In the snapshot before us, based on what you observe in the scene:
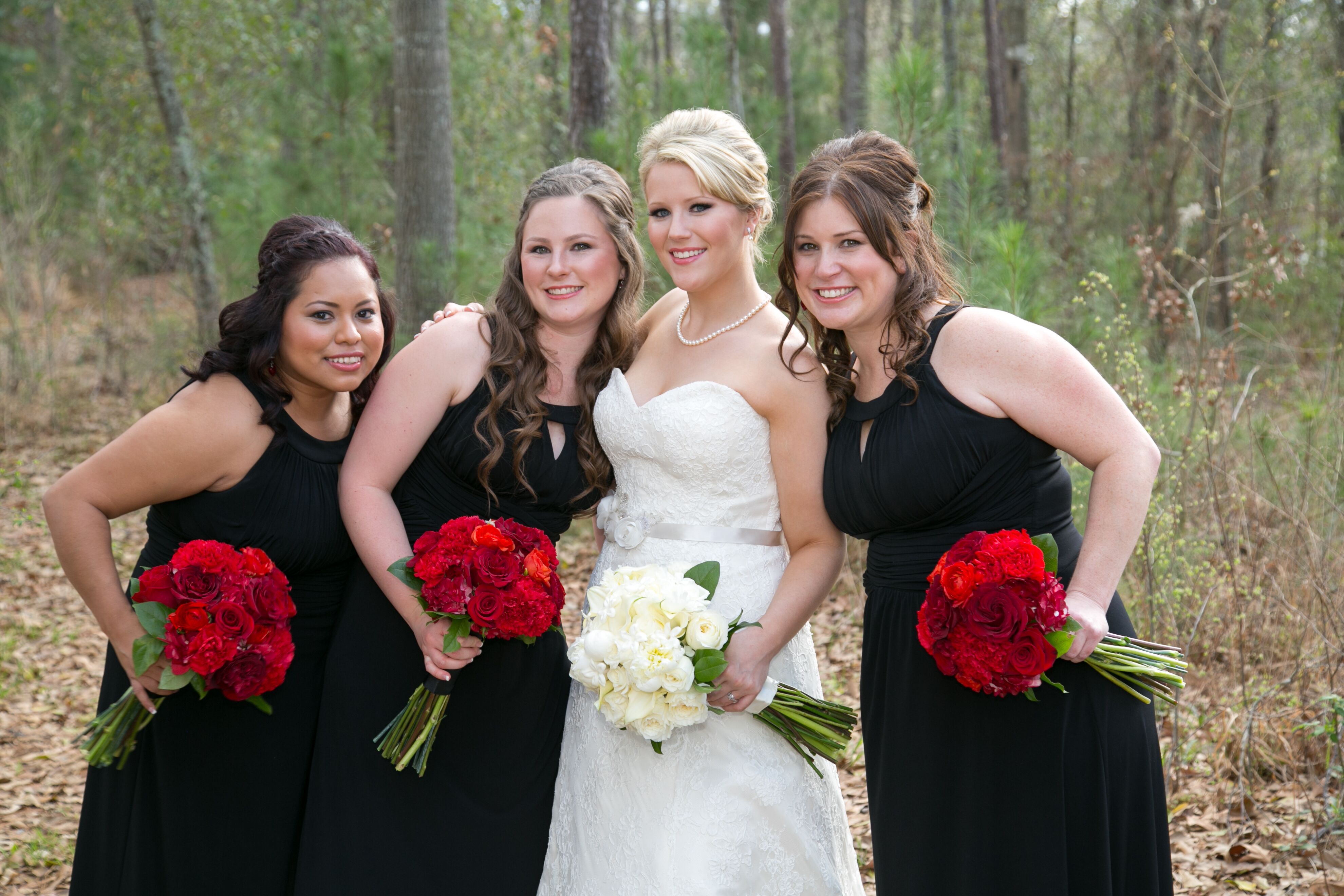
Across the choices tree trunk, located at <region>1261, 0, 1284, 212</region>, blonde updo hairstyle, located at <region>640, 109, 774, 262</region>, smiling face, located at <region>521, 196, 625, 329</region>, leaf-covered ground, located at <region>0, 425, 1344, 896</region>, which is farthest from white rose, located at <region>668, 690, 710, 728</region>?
tree trunk, located at <region>1261, 0, 1284, 212</region>

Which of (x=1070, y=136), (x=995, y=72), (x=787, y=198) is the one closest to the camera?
(x=787, y=198)

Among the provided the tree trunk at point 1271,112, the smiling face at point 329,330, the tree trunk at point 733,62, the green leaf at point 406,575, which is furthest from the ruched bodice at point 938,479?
the tree trunk at point 1271,112

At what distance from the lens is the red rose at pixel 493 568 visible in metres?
2.68

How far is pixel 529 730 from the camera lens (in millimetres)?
3207

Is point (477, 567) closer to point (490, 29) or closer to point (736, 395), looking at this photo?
point (736, 395)

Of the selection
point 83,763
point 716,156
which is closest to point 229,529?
point 716,156

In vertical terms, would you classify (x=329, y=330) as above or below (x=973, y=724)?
above

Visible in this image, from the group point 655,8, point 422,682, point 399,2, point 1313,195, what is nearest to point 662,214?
point 422,682

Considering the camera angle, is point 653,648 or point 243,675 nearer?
point 653,648

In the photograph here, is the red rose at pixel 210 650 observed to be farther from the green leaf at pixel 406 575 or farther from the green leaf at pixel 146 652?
the green leaf at pixel 406 575

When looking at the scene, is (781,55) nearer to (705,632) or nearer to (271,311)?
(271,311)

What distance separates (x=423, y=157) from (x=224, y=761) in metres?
6.00

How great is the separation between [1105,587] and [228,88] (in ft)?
60.2

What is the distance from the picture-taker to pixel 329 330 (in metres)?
3.06
